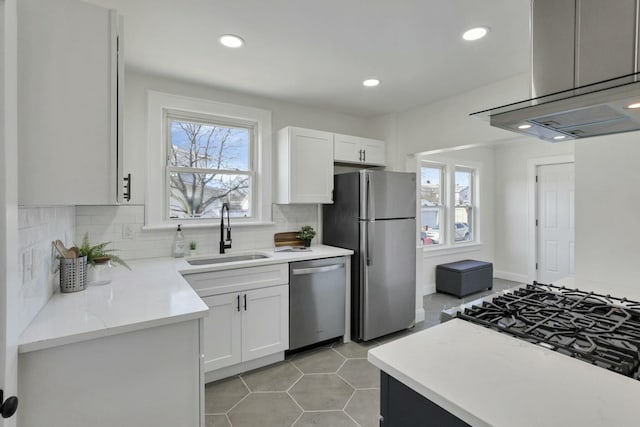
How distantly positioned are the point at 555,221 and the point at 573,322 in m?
4.63

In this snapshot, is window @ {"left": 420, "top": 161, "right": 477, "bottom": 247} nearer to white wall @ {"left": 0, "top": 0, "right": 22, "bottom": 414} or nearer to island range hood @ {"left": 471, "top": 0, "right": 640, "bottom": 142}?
island range hood @ {"left": 471, "top": 0, "right": 640, "bottom": 142}

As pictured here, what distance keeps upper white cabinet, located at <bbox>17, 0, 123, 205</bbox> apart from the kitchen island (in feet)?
4.13

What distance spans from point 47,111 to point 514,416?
67.4 inches

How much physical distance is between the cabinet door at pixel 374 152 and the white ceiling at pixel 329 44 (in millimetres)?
663

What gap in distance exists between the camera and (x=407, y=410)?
95cm

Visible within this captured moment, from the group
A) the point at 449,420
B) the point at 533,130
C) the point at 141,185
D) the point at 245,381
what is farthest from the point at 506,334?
the point at 141,185

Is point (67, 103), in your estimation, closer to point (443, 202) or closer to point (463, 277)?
point (463, 277)

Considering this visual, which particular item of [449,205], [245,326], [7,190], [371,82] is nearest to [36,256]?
[7,190]

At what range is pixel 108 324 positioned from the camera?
1.28m

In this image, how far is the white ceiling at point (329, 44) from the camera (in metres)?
1.81

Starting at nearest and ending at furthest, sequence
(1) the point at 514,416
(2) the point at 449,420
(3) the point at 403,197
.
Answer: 1. (1) the point at 514,416
2. (2) the point at 449,420
3. (3) the point at 403,197

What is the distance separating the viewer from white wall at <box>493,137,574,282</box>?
5.21 meters

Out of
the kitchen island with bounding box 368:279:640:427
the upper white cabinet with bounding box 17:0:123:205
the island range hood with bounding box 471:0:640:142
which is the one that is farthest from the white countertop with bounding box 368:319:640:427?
the upper white cabinet with bounding box 17:0:123:205

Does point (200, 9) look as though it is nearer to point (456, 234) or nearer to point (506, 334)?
point (506, 334)
